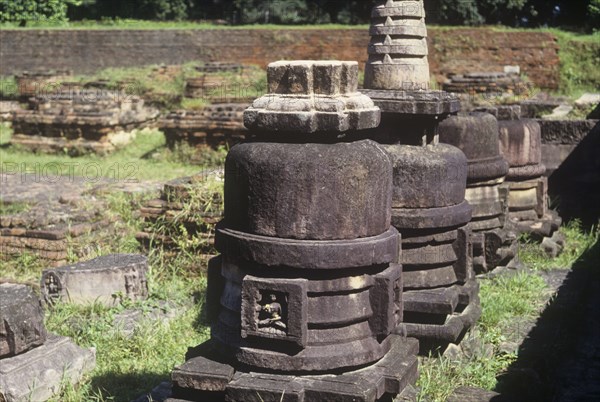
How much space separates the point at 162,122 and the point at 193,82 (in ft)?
10.1

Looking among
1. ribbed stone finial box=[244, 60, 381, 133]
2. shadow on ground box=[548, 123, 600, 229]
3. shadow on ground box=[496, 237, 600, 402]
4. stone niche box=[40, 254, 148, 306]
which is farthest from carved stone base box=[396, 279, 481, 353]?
shadow on ground box=[548, 123, 600, 229]

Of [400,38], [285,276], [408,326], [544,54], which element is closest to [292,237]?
[285,276]

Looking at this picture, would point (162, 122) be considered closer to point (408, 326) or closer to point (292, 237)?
point (408, 326)

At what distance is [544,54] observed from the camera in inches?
600

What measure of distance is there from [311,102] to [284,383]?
91 centimetres

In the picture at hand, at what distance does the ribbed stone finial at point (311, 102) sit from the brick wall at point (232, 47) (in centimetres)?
1314

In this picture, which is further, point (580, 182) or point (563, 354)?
point (580, 182)

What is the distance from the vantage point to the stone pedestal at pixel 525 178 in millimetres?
6523

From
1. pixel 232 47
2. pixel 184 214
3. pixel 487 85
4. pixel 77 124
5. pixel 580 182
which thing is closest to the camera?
pixel 184 214

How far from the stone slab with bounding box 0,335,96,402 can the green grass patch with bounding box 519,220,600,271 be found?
3.39 metres

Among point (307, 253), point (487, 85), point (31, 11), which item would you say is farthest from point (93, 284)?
point (31, 11)

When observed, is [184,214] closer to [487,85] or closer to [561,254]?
[561,254]

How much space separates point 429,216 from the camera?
4.07 m

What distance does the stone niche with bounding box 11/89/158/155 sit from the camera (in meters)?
11.3
